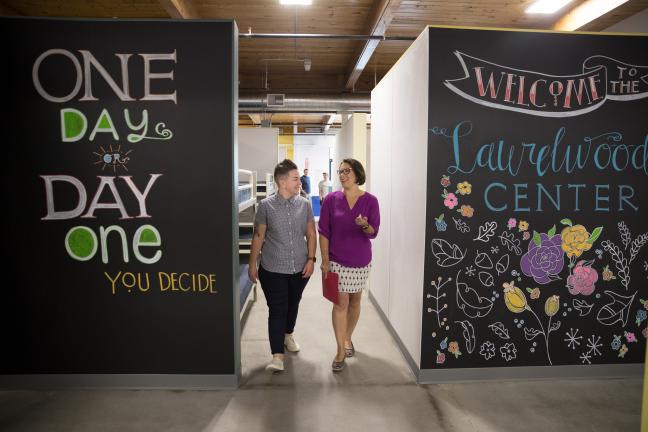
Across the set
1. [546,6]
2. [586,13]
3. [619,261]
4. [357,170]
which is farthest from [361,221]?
[586,13]

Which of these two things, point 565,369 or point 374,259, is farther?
point 374,259

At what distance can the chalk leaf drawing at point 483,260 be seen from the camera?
2.97 meters

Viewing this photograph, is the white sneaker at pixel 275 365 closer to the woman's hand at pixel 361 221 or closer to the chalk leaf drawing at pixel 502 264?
the woman's hand at pixel 361 221

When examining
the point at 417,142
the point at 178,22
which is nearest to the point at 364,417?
the point at 417,142

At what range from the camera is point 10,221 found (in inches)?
111

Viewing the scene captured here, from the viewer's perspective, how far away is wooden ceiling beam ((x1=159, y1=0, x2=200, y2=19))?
4.46 m

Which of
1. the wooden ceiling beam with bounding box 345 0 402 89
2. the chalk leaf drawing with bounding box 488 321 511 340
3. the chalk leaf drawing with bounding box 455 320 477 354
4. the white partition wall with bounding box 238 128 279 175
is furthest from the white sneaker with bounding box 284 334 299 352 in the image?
the white partition wall with bounding box 238 128 279 175

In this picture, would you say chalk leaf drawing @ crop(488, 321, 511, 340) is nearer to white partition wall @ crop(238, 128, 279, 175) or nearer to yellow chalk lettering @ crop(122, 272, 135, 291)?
yellow chalk lettering @ crop(122, 272, 135, 291)

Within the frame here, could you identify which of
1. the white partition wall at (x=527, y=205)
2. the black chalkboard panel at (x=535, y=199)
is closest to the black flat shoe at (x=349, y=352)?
the white partition wall at (x=527, y=205)

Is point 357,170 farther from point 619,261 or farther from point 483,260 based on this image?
point 619,261

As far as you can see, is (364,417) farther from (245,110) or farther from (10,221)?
(245,110)

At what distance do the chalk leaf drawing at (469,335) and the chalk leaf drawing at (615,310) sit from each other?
2.86 ft

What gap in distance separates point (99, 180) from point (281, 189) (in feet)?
3.73

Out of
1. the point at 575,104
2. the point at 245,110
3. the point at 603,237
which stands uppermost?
the point at 245,110
